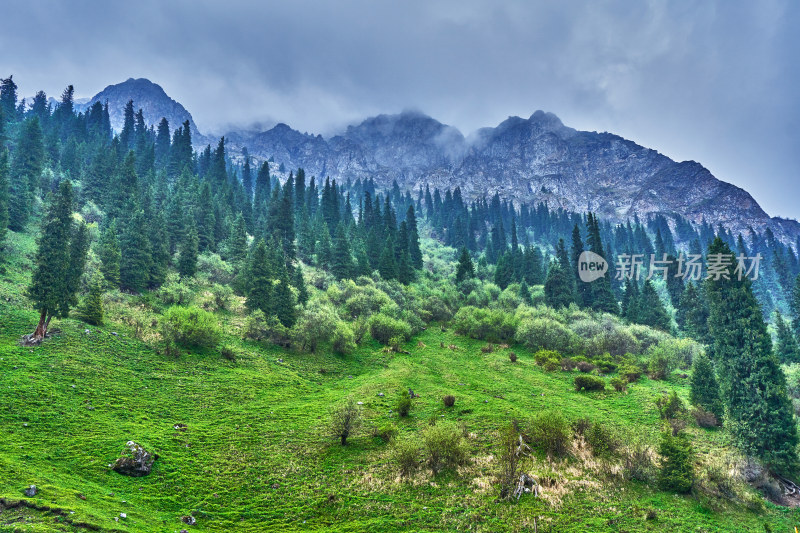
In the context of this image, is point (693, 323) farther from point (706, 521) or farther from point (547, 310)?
point (706, 521)

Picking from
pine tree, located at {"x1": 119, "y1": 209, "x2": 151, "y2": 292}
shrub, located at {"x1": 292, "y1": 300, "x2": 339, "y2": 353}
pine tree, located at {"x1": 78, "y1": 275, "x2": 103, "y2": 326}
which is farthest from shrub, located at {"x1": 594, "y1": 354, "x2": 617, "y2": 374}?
pine tree, located at {"x1": 119, "y1": 209, "x2": 151, "y2": 292}

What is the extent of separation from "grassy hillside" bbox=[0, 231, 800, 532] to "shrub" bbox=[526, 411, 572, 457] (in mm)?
942

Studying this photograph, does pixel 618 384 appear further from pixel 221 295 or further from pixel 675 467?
pixel 221 295

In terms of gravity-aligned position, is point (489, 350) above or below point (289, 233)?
below

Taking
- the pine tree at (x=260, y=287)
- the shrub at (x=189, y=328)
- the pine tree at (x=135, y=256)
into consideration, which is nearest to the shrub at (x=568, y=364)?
the pine tree at (x=260, y=287)

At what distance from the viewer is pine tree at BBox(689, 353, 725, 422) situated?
35.0 metres

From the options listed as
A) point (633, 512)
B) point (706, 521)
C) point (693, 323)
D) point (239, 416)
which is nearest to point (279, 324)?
point (239, 416)

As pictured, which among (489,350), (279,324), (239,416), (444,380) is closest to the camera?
(239,416)

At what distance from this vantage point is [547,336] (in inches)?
2302

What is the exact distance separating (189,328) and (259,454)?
63.8ft

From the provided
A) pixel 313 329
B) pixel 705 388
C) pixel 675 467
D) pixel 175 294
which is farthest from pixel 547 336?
Answer: pixel 175 294

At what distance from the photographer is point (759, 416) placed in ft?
95.8

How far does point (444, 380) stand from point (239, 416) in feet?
74.9

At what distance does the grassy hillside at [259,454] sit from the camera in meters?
19.9
